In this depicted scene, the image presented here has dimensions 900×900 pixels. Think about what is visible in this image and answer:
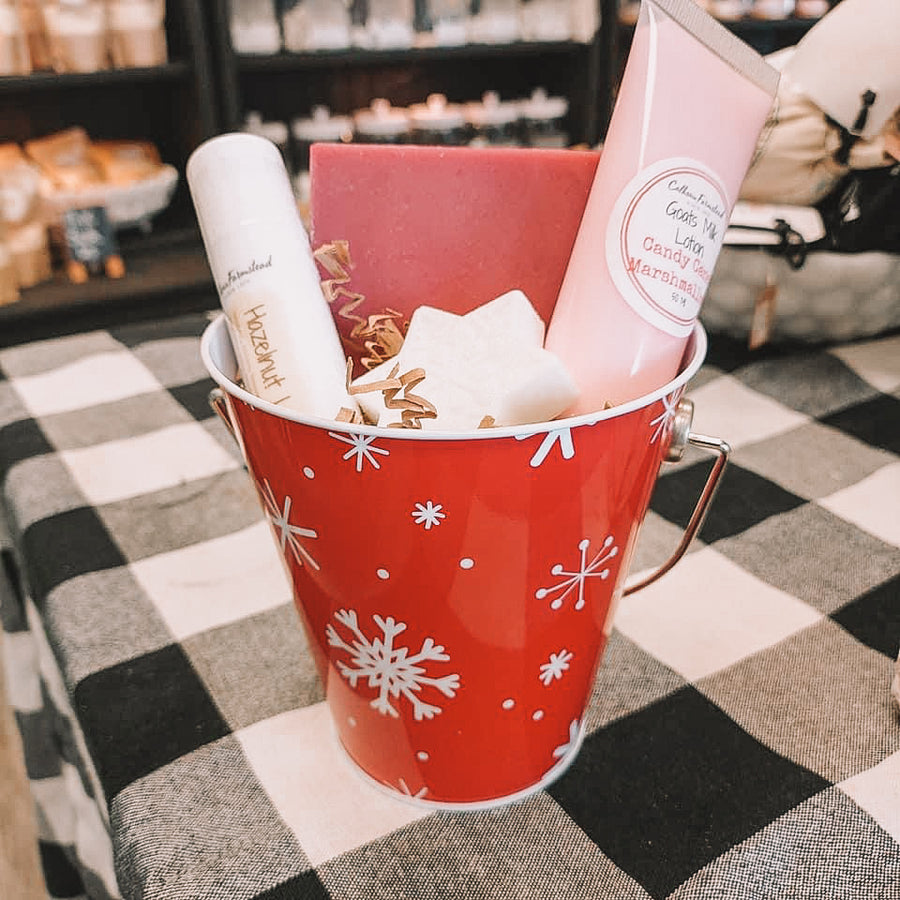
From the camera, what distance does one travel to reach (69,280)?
1673 millimetres

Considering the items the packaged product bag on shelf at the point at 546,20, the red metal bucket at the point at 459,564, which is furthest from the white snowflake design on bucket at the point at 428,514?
the packaged product bag on shelf at the point at 546,20

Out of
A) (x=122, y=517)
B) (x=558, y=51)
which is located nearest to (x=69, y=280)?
(x=558, y=51)

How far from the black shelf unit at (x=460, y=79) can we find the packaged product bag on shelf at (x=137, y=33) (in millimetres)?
303

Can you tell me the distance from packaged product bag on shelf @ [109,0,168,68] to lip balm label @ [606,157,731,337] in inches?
59.1

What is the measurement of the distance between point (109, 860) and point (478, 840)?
0.25 meters

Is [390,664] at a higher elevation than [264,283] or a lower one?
lower

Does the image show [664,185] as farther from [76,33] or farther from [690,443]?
[76,33]

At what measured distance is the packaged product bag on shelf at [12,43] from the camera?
4.72 feet

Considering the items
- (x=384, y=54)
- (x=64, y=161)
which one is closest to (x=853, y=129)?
(x=384, y=54)

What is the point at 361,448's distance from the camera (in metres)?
0.28

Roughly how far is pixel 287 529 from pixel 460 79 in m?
2.03

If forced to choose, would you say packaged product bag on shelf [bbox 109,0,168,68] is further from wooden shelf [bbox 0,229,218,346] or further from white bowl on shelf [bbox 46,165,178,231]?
wooden shelf [bbox 0,229,218,346]

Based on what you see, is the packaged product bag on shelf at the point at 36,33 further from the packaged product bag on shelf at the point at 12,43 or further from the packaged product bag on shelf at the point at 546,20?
the packaged product bag on shelf at the point at 546,20

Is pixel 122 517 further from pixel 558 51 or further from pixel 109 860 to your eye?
pixel 558 51
